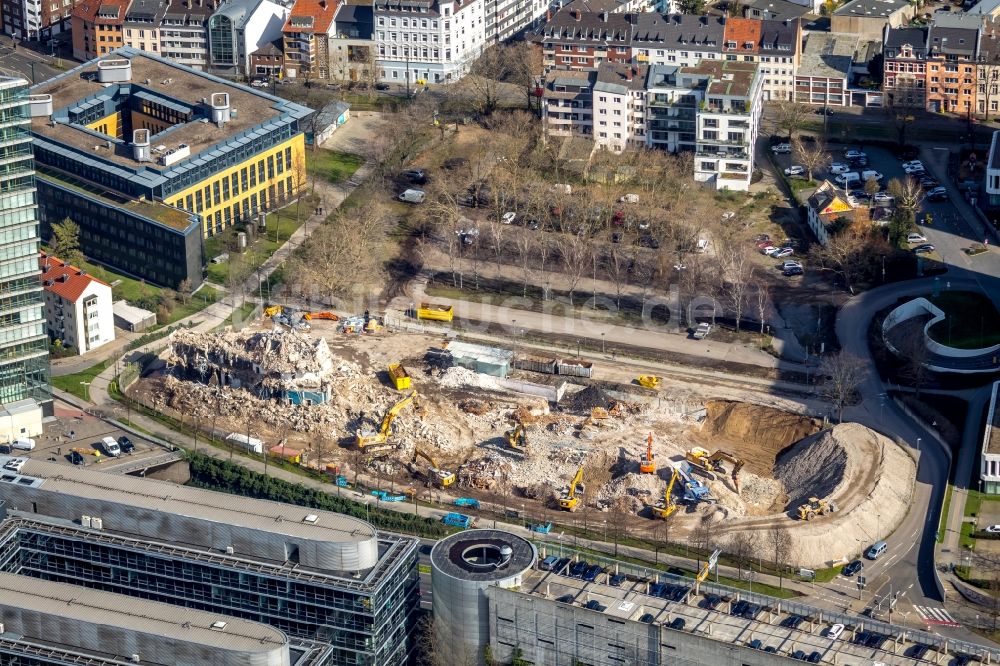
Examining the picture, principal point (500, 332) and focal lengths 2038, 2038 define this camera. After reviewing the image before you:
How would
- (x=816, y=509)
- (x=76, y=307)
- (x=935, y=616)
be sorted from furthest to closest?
(x=76, y=307), (x=816, y=509), (x=935, y=616)

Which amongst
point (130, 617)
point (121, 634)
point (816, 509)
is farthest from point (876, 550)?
point (121, 634)

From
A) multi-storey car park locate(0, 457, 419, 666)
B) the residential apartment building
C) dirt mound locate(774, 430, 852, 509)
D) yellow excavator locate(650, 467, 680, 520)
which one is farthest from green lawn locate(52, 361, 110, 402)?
dirt mound locate(774, 430, 852, 509)

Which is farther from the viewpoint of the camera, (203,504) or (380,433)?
(380,433)

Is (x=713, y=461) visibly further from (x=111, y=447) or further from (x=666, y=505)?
(x=111, y=447)

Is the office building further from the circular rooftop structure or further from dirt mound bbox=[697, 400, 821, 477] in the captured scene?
dirt mound bbox=[697, 400, 821, 477]

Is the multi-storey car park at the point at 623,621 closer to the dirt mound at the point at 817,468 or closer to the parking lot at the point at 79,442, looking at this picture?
the dirt mound at the point at 817,468

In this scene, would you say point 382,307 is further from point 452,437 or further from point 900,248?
point 900,248
